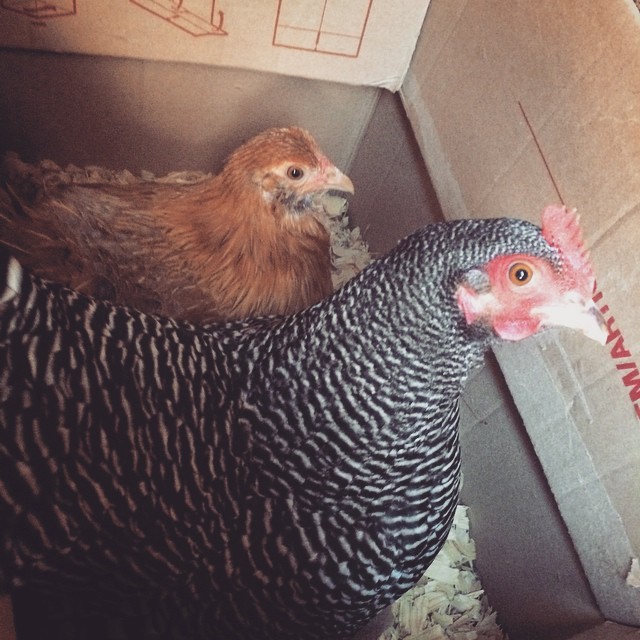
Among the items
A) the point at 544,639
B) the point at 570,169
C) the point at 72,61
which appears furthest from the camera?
the point at 72,61

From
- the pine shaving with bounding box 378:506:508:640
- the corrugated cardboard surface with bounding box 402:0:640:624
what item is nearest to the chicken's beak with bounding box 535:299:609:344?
the corrugated cardboard surface with bounding box 402:0:640:624

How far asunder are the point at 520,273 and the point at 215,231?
77 centimetres

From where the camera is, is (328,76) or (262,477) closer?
(262,477)

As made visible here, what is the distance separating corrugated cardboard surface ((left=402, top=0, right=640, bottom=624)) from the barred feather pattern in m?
0.30

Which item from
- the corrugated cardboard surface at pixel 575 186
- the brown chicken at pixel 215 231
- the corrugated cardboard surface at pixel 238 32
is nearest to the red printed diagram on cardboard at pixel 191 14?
the corrugated cardboard surface at pixel 238 32

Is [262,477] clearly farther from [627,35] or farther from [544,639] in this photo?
[627,35]

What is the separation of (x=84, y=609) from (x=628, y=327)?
1.00 m

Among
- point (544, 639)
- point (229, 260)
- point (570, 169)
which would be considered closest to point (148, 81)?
point (229, 260)

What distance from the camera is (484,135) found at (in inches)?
53.9

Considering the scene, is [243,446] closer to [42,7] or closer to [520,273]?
[520,273]

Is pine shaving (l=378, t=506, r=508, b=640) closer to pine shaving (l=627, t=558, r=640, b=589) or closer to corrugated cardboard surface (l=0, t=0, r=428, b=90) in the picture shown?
pine shaving (l=627, t=558, r=640, b=589)

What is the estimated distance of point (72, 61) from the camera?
1433mm

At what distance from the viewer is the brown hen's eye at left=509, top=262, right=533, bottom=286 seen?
81 centimetres

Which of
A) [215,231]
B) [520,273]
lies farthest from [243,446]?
[215,231]
